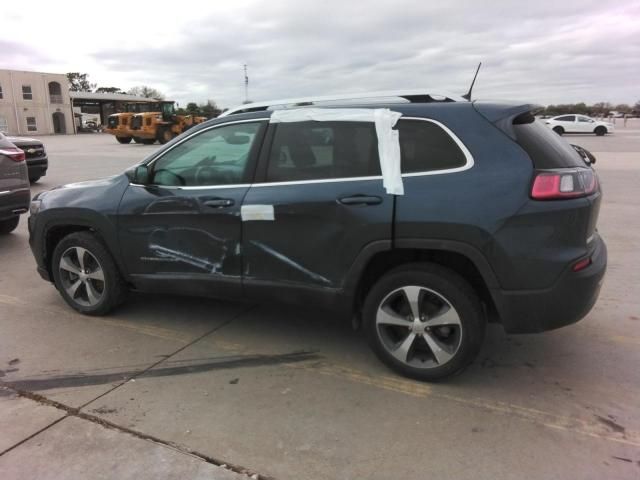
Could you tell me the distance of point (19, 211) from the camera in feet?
23.6

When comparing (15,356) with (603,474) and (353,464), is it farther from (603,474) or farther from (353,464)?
(603,474)

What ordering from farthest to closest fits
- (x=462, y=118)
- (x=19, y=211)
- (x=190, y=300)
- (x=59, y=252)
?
(x=19, y=211)
(x=190, y=300)
(x=59, y=252)
(x=462, y=118)

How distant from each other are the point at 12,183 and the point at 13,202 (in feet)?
0.83

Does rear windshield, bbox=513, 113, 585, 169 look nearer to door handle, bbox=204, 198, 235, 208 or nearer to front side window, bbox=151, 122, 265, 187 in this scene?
front side window, bbox=151, 122, 265, 187

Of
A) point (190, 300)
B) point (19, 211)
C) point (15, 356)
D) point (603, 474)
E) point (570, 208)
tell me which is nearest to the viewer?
point (603, 474)

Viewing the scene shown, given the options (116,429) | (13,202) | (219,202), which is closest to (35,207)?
(219,202)

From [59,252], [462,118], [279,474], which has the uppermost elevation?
[462,118]

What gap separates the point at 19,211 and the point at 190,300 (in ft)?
11.9

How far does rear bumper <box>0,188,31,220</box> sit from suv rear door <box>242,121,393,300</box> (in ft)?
15.4

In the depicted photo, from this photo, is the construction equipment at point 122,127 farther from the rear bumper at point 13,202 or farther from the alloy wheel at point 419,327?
the alloy wheel at point 419,327

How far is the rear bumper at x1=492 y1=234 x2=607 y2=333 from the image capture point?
3.12 m

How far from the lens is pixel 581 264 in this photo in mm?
3143

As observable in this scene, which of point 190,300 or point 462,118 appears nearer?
point 462,118

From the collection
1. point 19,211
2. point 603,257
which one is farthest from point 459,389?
point 19,211
